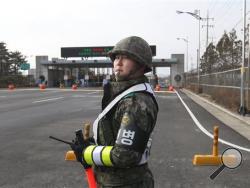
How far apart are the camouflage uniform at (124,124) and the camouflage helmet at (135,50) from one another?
0.12 m

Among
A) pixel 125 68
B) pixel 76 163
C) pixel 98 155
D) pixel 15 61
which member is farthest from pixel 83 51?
pixel 98 155

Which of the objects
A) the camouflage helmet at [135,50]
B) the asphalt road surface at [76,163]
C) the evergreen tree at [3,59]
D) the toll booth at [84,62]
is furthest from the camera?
the evergreen tree at [3,59]

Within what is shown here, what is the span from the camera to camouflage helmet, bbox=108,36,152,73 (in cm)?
301

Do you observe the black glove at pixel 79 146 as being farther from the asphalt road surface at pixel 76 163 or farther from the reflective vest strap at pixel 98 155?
the asphalt road surface at pixel 76 163

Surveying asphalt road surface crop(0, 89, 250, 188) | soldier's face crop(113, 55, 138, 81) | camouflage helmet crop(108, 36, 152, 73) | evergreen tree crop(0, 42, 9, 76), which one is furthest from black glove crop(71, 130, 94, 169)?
evergreen tree crop(0, 42, 9, 76)

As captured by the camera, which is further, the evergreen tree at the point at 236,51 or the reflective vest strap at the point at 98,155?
the evergreen tree at the point at 236,51

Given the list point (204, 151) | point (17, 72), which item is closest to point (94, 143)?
point (204, 151)

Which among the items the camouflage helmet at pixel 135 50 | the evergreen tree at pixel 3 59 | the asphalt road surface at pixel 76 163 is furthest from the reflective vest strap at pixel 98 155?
the evergreen tree at pixel 3 59

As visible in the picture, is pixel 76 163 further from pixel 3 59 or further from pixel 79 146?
pixel 3 59

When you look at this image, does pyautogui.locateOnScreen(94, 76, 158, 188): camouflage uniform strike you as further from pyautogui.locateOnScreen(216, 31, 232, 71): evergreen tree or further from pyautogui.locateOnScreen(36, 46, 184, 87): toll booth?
pyautogui.locateOnScreen(36, 46, 184, 87): toll booth

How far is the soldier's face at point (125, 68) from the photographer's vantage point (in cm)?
304

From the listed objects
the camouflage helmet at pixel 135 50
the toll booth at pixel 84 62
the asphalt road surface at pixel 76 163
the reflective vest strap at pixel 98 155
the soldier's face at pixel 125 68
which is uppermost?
the toll booth at pixel 84 62

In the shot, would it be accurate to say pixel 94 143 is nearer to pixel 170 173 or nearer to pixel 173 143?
pixel 170 173

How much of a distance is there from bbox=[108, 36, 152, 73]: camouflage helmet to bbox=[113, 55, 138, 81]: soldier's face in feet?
0.11
